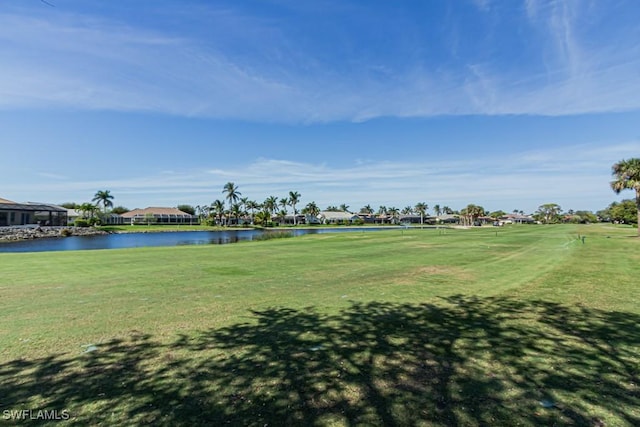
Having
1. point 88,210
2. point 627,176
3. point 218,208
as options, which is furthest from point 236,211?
point 627,176

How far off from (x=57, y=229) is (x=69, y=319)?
3304 inches

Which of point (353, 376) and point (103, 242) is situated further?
point (103, 242)

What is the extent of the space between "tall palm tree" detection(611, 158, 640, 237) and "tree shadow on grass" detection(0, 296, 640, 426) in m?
41.1

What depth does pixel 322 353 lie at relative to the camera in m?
4.88

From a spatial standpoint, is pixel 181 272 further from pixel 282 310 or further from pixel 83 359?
pixel 83 359

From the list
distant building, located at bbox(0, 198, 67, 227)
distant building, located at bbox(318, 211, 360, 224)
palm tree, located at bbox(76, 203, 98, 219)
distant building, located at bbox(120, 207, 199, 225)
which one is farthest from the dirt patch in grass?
distant building, located at bbox(318, 211, 360, 224)

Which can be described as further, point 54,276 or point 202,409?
point 54,276

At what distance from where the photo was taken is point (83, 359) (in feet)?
15.1

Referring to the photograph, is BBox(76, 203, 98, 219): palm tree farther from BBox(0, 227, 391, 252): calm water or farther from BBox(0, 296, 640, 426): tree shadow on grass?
BBox(0, 296, 640, 426): tree shadow on grass

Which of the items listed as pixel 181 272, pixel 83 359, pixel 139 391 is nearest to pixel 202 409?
pixel 139 391

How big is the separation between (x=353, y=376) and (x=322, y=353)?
0.82 metres

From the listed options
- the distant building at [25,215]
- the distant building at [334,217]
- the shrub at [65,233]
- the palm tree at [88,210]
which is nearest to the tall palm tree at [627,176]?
the shrub at [65,233]

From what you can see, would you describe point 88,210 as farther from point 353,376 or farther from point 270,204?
point 353,376

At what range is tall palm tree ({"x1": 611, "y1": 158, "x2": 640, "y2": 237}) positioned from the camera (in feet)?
117
